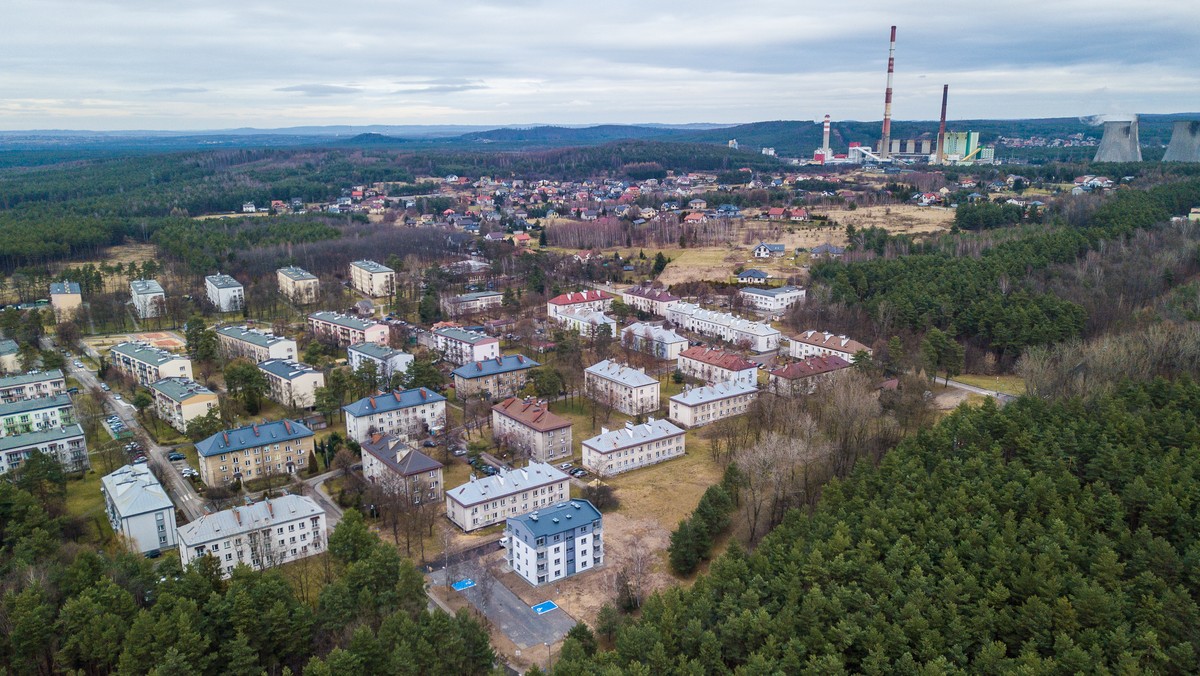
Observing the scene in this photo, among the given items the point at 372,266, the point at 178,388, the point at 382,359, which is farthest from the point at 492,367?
the point at 372,266

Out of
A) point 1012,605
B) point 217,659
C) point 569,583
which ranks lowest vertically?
point 569,583

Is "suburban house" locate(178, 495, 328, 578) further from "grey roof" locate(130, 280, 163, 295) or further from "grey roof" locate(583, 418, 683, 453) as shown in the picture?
"grey roof" locate(130, 280, 163, 295)

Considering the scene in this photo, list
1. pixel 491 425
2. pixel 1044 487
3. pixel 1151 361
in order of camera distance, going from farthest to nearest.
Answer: pixel 491 425, pixel 1151 361, pixel 1044 487

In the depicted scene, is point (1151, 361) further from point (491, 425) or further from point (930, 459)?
point (491, 425)

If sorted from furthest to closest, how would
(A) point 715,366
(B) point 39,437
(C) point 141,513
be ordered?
(A) point 715,366
(B) point 39,437
(C) point 141,513

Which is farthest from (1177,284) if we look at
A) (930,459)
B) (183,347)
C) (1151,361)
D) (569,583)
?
(183,347)

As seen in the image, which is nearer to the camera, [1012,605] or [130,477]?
[1012,605]

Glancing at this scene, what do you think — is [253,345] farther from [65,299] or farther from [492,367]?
[65,299]
